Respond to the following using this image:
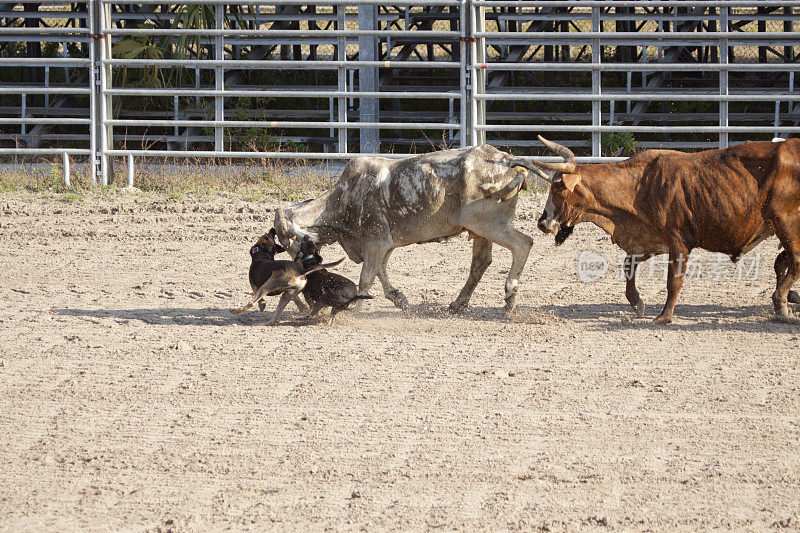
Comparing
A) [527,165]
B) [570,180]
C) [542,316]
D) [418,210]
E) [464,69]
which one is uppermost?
[464,69]

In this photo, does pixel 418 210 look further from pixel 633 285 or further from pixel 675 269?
pixel 675 269

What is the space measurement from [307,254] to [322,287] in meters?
0.32

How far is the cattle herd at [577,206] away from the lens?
26.0 ft

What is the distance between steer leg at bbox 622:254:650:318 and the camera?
27.4ft

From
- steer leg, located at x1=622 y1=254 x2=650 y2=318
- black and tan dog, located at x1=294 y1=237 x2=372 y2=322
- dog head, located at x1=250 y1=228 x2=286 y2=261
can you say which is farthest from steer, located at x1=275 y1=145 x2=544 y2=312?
steer leg, located at x1=622 y1=254 x2=650 y2=318

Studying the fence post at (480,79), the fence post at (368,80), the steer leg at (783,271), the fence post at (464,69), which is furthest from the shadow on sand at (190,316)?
the fence post at (368,80)

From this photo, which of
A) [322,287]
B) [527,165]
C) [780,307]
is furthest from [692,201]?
[322,287]

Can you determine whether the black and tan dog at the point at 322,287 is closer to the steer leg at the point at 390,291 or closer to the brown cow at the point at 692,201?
the steer leg at the point at 390,291

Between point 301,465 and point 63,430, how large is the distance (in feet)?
5.04

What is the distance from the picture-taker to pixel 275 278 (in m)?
7.96

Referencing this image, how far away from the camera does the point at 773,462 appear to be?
16.9 feet

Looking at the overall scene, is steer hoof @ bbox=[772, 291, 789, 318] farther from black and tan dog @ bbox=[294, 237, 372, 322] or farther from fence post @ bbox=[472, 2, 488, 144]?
fence post @ bbox=[472, 2, 488, 144]

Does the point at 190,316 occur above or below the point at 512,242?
below

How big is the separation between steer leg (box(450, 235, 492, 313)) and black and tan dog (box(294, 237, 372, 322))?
0.92 m
